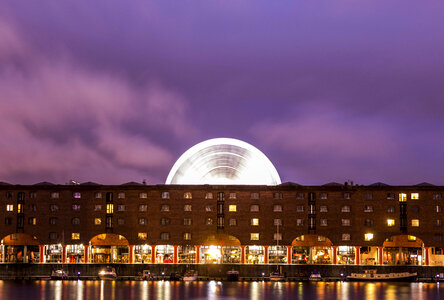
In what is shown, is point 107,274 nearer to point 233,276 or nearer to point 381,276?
point 233,276

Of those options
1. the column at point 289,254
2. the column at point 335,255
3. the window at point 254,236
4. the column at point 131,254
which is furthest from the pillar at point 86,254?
the column at point 335,255

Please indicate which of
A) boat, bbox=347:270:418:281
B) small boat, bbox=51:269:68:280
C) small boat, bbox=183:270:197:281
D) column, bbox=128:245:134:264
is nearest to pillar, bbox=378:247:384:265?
boat, bbox=347:270:418:281

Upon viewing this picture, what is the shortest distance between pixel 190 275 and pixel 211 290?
51.9 feet

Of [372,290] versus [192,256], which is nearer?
[372,290]

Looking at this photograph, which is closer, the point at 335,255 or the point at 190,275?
the point at 190,275

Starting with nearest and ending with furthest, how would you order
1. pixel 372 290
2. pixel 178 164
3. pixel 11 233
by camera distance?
pixel 372 290 < pixel 11 233 < pixel 178 164

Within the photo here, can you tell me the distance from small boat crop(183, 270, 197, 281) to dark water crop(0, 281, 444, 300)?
2.40 m

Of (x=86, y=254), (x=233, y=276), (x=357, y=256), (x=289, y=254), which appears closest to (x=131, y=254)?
(x=86, y=254)

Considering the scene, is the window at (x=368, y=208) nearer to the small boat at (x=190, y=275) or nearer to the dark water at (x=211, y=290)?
the dark water at (x=211, y=290)

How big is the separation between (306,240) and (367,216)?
12.0 meters

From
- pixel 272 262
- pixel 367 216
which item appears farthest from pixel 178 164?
pixel 367 216

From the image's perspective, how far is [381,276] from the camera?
118750mm

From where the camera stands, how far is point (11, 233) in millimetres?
128000

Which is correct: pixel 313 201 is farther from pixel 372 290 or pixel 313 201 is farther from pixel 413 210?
pixel 372 290
